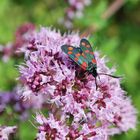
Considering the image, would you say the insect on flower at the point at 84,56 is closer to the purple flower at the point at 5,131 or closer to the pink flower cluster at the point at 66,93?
the pink flower cluster at the point at 66,93

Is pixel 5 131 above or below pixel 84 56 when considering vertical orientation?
below

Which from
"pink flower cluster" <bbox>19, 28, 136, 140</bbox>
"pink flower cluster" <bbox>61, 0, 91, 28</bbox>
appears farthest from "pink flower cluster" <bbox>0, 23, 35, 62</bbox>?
"pink flower cluster" <bbox>19, 28, 136, 140</bbox>

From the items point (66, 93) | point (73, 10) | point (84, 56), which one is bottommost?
point (66, 93)

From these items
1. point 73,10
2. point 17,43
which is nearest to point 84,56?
point 17,43

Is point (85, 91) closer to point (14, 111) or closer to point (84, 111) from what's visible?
point (84, 111)

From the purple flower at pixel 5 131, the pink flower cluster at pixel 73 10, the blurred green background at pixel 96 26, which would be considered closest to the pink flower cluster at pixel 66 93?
the purple flower at pixel 5 131

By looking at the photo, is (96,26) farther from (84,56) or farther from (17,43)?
(84,56)
